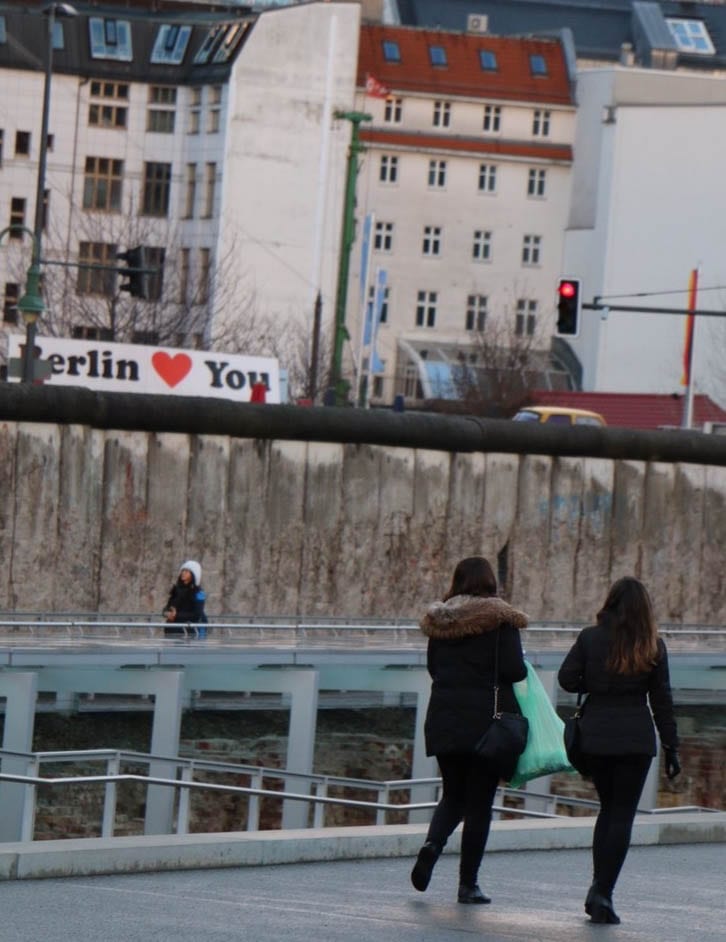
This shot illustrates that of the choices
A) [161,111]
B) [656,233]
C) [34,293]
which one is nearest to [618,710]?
[34,293]

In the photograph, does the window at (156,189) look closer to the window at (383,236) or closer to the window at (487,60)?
the window at (383,236)

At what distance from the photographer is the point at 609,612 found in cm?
1157

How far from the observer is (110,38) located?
89.6 metres

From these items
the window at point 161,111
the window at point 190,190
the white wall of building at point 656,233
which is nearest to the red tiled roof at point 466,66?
the white wall of building at point 656,233

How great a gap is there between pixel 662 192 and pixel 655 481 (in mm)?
47045

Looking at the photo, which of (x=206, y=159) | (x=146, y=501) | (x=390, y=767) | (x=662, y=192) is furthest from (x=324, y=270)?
(x=390, y=767)

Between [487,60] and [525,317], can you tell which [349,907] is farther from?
[487,60]

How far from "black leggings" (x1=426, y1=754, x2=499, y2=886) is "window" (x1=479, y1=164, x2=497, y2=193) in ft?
282

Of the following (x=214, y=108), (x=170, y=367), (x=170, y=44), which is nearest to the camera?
(x=170, y=367)

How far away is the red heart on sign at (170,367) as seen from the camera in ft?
131

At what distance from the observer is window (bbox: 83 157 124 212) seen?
88625 mm

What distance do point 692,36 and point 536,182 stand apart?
40.4 feet

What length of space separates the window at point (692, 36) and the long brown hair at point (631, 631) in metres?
93.8

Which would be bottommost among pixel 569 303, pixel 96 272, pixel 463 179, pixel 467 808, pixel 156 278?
pixel 467 808
